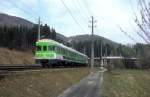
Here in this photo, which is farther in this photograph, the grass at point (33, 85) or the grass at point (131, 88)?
the grass at point (131, 88)

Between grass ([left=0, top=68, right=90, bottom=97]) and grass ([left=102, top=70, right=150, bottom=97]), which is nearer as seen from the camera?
grass ([left=0, top=68, right=90, bottom=97])

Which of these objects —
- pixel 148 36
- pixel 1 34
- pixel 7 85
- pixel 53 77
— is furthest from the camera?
pixel 1 34

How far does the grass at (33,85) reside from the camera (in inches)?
800

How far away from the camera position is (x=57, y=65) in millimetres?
49312

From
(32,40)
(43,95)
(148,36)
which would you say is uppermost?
(32,40)

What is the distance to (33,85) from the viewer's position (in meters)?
24.7

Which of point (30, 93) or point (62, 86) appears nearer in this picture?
point (30, 93)

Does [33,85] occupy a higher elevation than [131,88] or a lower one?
higher

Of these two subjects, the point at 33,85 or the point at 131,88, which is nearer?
the point at 33,85

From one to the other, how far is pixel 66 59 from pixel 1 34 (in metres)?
66.3

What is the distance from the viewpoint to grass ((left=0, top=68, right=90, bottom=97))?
20.3 meters

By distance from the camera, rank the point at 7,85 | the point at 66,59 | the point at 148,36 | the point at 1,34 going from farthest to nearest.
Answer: the point at 1,34
the point at 66,59
the point at 7,85
the point at 148,36

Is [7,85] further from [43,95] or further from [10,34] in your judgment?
[10,34]

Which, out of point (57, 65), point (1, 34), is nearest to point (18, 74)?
point (57, 65)
